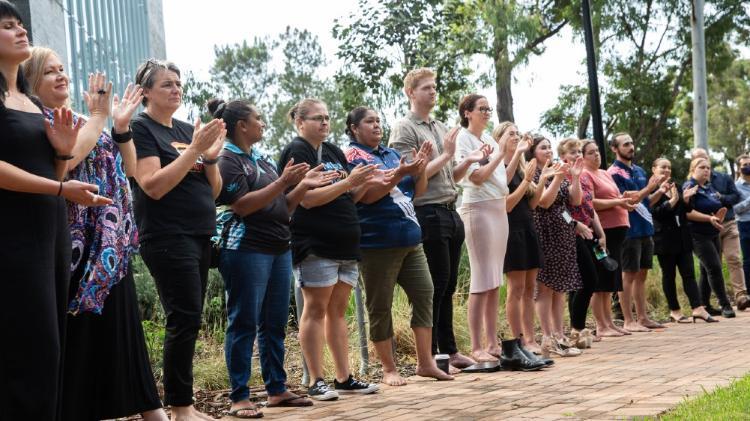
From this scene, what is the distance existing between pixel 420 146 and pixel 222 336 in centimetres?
299

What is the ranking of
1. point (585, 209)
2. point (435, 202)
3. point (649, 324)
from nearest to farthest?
1. point (435, 202)
2. point (585, 209)
3. point (649, 324)

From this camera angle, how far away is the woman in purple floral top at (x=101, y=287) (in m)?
4.77

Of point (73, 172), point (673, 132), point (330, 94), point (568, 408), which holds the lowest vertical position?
point (568, 408)

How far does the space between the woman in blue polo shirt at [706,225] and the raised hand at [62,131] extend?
9.83 m

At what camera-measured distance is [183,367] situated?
558 cm

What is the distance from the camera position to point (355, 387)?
7.24 metres

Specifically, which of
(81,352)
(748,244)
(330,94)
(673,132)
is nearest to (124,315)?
(81,352)

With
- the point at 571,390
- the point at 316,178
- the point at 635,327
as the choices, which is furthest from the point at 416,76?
the point at 635,327

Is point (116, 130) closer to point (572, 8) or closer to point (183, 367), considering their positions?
point (183, 367)

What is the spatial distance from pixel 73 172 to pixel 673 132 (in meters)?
27.7

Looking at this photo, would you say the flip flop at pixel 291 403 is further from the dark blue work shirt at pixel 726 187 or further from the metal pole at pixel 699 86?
the metal pole at pixel 699 86

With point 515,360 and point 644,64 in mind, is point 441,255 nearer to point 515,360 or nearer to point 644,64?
point 515,360

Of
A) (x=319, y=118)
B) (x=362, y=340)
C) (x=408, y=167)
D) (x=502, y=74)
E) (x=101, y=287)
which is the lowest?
(x=362, y=340)

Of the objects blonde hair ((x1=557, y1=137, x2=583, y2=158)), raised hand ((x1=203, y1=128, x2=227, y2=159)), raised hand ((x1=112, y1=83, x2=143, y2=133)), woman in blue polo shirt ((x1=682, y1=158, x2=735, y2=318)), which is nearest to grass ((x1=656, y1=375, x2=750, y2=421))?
raised hand ((x1=203, y1=128, x2=227, y2=159))
